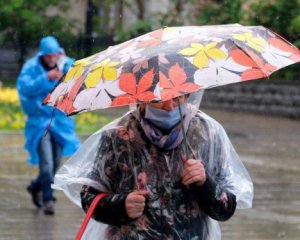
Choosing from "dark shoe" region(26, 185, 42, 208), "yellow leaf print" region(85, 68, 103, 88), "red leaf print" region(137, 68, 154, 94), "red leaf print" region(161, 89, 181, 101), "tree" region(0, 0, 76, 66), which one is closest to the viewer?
"red leaf print" region(161, 89, 181, 101)

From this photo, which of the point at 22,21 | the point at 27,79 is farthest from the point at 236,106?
the point at 27,79

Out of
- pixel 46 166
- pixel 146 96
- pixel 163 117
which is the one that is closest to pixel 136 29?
pixel 46 166

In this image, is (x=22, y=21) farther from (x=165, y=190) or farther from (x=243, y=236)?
(x=165, y=190)

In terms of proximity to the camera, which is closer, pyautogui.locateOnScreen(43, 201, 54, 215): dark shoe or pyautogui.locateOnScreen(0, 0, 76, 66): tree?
pyautogui.locateOnScreen(43, 201, 54, 215): dark shoe

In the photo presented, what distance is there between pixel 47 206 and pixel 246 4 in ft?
54.1

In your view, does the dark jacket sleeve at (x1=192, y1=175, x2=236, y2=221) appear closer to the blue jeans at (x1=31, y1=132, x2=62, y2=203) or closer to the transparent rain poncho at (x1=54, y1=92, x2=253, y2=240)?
the transparent rain poncho at (x1=54, y1=92, x2=253, y2=240)

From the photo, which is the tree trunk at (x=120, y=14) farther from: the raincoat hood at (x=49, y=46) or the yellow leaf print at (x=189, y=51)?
the yellow leaf print at (x=189, y=51)

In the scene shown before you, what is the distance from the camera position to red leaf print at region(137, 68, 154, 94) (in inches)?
174

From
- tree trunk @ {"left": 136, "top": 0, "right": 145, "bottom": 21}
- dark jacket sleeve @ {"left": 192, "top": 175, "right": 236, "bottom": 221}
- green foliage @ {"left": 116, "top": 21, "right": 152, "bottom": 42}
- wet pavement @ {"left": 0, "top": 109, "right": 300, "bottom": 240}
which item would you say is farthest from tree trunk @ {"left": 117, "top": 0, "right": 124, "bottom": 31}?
dark jacket sleeve @ {"left": 192, "top": 175, "right": 236, "bottom": 221}

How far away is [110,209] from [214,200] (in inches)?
18.8

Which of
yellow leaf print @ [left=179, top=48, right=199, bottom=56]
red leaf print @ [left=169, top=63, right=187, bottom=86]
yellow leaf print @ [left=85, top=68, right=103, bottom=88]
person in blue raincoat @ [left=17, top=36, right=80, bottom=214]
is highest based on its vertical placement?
yellow leaf print @ [left=179, top=48, right=199, bottom=56]

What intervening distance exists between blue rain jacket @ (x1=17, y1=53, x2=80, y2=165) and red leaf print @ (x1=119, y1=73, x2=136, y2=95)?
19.7 feet

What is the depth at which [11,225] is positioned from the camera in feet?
32.2

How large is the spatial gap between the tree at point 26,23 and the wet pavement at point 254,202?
14.1 m
